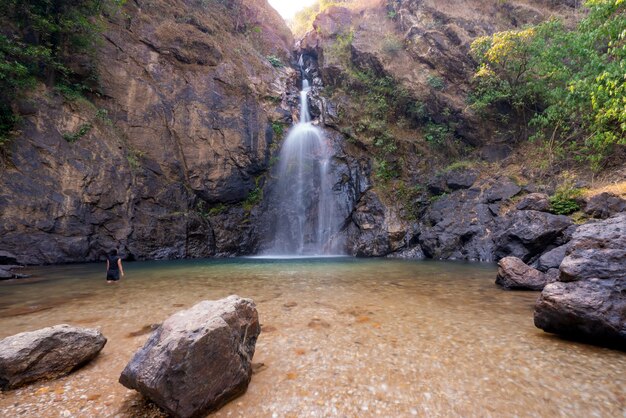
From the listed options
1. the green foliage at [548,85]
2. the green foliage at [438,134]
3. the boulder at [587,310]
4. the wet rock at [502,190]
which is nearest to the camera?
the boulder at [587,310]

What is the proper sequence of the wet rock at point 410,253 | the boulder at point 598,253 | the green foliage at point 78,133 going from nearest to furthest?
the boulder at point 598,253 → the green foliage at point 78,133 → the wet rock at point 410,253

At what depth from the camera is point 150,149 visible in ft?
56.4

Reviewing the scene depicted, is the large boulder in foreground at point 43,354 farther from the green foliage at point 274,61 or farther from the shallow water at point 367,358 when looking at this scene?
the green foliage at point 274,61

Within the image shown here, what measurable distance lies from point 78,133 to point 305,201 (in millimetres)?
12898

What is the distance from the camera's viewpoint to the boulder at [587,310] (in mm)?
3820

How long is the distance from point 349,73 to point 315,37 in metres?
6.93

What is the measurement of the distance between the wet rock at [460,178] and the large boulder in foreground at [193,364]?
17.6 m

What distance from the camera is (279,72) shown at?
24953mm

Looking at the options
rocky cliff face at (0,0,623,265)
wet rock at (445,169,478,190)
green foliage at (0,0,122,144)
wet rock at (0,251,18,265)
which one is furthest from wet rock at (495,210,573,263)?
green foliage at (0,0,122,144)

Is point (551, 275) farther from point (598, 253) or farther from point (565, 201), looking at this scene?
point (565, 201)

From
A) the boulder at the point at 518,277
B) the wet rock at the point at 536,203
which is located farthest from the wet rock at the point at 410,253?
the boulder at the point at 518,277

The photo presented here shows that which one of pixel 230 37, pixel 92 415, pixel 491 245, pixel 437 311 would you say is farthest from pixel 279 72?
pixel 92 415

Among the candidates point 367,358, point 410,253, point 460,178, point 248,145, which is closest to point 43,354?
point 367,358

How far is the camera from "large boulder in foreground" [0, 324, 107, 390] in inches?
117
